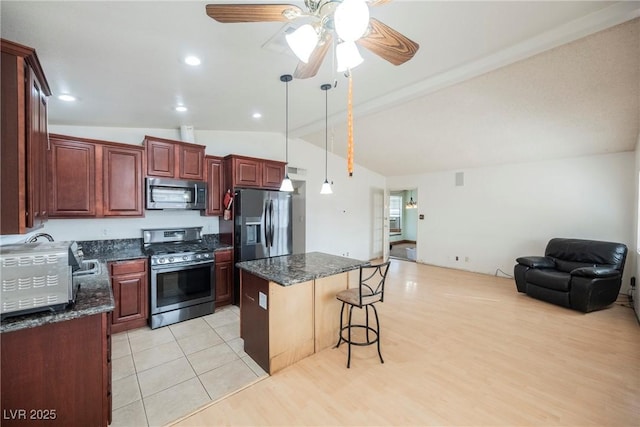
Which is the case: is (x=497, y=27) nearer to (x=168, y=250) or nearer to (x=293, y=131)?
(x=293, y=131)

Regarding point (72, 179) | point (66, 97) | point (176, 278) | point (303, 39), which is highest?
point (66, 97)

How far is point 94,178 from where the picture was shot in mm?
3084

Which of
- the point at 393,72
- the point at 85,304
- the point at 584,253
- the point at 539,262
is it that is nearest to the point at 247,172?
the point at 393,72

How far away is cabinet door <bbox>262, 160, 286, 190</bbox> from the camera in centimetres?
435

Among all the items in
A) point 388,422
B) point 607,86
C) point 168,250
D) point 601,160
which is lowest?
point 388,422

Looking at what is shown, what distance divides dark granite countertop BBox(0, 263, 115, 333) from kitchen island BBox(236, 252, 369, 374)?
106 cm

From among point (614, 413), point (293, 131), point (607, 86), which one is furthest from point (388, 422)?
point (293, 131)

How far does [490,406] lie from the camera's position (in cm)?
199

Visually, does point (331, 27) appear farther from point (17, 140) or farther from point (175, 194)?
point (175, 194)

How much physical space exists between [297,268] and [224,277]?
1.77 meters

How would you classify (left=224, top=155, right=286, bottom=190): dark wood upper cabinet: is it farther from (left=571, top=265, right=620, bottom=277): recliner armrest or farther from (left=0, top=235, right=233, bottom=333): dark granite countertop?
(left=571, top=265, right=620, bottom=277): recliner armrest

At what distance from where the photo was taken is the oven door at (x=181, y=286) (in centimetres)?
317

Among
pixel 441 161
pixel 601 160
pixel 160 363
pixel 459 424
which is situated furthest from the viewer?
pixel 441 161

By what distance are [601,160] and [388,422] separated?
5.46m
